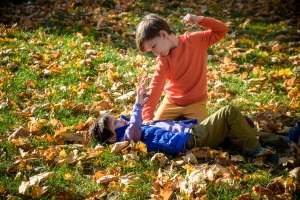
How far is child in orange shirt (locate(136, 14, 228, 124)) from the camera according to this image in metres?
3.45

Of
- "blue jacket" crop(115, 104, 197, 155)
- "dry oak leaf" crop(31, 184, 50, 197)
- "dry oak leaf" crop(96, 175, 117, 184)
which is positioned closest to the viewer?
"dry oak leaf" crop(31, 184, 50, 197)

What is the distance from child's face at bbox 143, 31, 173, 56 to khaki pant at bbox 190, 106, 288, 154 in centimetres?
77

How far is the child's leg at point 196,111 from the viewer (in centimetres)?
363

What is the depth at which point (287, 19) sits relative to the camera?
7.33 meters

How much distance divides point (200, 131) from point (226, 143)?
38 cm

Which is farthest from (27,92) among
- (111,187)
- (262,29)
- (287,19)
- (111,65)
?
(287,19)

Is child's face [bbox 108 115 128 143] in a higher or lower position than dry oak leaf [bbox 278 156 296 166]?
higher

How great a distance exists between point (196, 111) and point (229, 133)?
50 centimetres

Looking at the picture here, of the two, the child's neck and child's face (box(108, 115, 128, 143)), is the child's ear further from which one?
child's face (box(108, 115, 128, 143))

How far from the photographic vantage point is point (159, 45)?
3418 mm

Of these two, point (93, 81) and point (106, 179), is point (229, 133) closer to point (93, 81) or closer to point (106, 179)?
point (106, 179)

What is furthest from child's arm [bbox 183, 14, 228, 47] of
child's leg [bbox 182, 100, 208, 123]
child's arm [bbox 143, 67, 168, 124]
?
child's leg [bbox 182, 100, 208, 123]

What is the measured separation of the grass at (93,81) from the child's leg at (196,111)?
0.44m

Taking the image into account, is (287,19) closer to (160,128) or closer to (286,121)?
(286,121)
